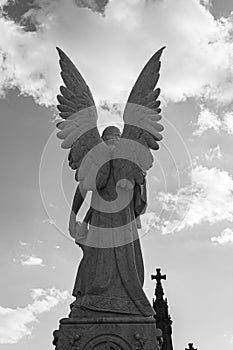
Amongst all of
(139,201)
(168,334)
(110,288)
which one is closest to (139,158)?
(139,201)

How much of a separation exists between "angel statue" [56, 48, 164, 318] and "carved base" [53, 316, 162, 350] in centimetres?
60

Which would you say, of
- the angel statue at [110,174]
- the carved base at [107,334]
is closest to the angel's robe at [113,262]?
the angel statue at [110,174]

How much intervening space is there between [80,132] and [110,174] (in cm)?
106

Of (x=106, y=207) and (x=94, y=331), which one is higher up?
(x=106, y=207)

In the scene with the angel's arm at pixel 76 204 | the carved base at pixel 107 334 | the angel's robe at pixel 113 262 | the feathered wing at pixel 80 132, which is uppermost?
the feathered wing at pixel 80 132

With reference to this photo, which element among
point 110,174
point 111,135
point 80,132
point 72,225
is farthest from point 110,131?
point 72,225

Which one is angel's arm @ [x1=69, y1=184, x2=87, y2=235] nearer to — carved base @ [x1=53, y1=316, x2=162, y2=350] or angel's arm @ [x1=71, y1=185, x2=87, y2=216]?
angel's arm @ [x1=71, y1=185, x2=87, y2=216]

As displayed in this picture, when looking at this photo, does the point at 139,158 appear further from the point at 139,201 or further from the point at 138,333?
the point at 138,333

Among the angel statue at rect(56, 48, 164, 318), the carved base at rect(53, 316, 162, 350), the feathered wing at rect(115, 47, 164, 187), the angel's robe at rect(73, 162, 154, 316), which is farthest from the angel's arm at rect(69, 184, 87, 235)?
the carved base at rect(53, 316, 162, 350)

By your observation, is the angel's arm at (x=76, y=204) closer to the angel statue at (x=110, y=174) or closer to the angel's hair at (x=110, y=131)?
the angel statue at (x=110, y=174)

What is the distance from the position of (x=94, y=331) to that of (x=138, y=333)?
78 cm

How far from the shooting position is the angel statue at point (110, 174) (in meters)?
9.76

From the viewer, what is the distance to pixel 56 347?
893 cm

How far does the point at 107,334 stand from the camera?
8.88 m
